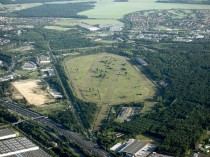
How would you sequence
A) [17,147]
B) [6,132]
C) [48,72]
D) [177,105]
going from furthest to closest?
[48,72]
[177,105]
[6,132]
[17,147]

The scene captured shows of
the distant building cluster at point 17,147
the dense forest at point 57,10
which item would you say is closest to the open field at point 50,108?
the distant building cluster at point 17,147

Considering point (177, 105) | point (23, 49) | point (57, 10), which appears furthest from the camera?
point (57, 10)

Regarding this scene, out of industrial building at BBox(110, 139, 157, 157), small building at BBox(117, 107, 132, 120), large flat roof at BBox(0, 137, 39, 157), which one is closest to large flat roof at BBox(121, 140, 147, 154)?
industrial building at BBox(110, 139, 157, 157)

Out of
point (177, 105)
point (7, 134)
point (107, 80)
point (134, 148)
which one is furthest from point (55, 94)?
point (134, 148)

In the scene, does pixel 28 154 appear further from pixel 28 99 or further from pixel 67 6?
pixel 67 6

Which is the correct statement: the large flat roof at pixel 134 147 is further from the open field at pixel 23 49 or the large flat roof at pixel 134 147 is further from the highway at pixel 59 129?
the open field at pixel 23 49

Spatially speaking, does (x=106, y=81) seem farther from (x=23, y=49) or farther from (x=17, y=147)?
(x=23, y=49)

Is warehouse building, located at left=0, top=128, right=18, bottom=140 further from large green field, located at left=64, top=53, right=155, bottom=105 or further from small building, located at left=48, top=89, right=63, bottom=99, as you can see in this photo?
large green field, located at left=64, top=53, right=155, bottom=105
